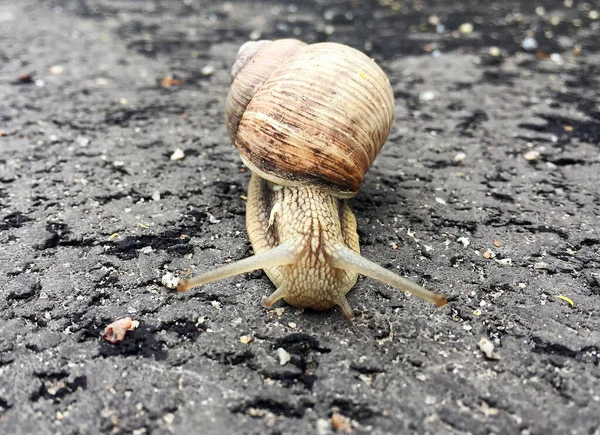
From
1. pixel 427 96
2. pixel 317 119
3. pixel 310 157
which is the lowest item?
pixel 427 96

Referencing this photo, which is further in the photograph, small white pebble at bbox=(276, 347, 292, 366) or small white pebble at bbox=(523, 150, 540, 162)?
small white pebble at bbox=(523, 150, 540, 162)

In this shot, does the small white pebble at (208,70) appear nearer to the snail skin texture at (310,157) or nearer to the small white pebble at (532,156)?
the snail skin texture at (310,157)

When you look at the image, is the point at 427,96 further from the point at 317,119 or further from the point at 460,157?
the point at 317,119

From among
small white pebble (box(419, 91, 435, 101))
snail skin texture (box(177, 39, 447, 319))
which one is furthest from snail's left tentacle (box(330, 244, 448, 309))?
small white pebble (box(419, 91, 435, 101))

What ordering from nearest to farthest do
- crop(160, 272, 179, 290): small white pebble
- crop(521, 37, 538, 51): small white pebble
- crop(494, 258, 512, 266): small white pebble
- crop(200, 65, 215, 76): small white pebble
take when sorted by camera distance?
crop(160, 272, 179, 290): small white pebble → crop(494, 258, 512, 266): small white pebble → crop(200, 65, 215, 76): small white pebble → crop(521, 37, 538, 51): small white pebble

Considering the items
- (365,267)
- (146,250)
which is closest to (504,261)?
(365,267)

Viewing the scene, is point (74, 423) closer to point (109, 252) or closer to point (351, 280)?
point (109, 252)

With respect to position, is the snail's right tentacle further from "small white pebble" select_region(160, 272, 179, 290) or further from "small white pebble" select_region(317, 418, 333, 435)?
"small white pebble" select_region(317, 418, 333, 435)
